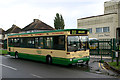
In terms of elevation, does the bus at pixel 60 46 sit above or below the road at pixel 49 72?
above

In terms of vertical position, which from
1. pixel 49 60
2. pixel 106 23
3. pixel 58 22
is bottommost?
pixel 49 60

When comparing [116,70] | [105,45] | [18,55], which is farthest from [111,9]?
[116,70]

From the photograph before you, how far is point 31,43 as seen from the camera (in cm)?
1680

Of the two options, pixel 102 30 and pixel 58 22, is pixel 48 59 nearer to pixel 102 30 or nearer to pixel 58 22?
pixel 102 30

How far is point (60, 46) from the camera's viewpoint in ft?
42.4

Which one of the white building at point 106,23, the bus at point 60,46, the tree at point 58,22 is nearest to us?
the bus at point 60,46

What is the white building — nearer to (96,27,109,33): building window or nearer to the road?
(96,27,109,33): building window

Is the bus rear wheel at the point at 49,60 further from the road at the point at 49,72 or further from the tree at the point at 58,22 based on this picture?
the tree at the point at 58,22

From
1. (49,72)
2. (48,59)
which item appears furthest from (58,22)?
(49,72)

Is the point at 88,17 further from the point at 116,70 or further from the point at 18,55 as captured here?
the point at 116,70

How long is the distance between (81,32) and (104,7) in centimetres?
4215

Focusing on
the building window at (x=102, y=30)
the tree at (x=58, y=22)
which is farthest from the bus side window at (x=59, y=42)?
the tree at (x=58, y=22)

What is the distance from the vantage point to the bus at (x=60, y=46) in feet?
40.7

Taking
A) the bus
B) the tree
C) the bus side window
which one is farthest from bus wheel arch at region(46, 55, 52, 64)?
the tree
